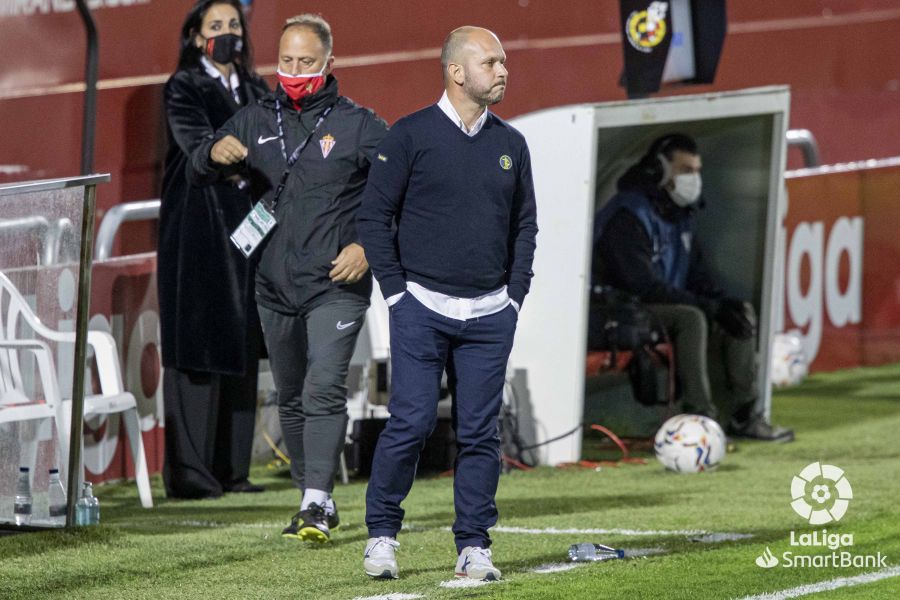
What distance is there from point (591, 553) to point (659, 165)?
4266 mm

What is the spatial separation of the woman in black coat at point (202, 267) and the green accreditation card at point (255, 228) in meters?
1.31

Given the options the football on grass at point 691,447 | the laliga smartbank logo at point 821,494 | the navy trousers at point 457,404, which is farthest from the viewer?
the football on grass at point 691,447

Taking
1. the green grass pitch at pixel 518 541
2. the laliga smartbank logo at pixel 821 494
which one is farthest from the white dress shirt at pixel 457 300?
the laliga smartbank logo at pixel 821 494

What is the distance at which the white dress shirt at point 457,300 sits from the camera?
5.65 m

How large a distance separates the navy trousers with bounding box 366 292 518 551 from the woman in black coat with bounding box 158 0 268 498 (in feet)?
8.07

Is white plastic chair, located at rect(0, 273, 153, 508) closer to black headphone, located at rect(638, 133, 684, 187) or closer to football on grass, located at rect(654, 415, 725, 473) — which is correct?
football on grass, located at rect(654, 415, 725, 473)

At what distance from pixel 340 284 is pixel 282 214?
0.35 m

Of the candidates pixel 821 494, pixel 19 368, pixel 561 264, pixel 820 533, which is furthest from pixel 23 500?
pixel 561 264

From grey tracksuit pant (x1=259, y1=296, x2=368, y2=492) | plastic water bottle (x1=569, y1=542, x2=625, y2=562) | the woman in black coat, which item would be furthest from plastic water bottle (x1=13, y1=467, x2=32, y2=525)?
plastic water bottle (x1=569, y1=542, x2=625, y2=562)

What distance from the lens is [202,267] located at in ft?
26.5

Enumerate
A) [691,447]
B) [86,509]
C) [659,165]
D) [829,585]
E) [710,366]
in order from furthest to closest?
1. [710,366]
2. [659,165]
3. [691,447]
4. [86,509]
5. [829,585]

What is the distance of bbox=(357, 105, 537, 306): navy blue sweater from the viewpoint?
18.5 ft

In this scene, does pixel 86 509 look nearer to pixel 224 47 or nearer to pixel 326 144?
pixel 326 144

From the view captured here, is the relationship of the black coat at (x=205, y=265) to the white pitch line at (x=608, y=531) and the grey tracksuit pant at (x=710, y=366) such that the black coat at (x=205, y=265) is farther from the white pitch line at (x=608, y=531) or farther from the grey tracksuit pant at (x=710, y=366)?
the grey tracksuit pant at (x=710, y=366)
